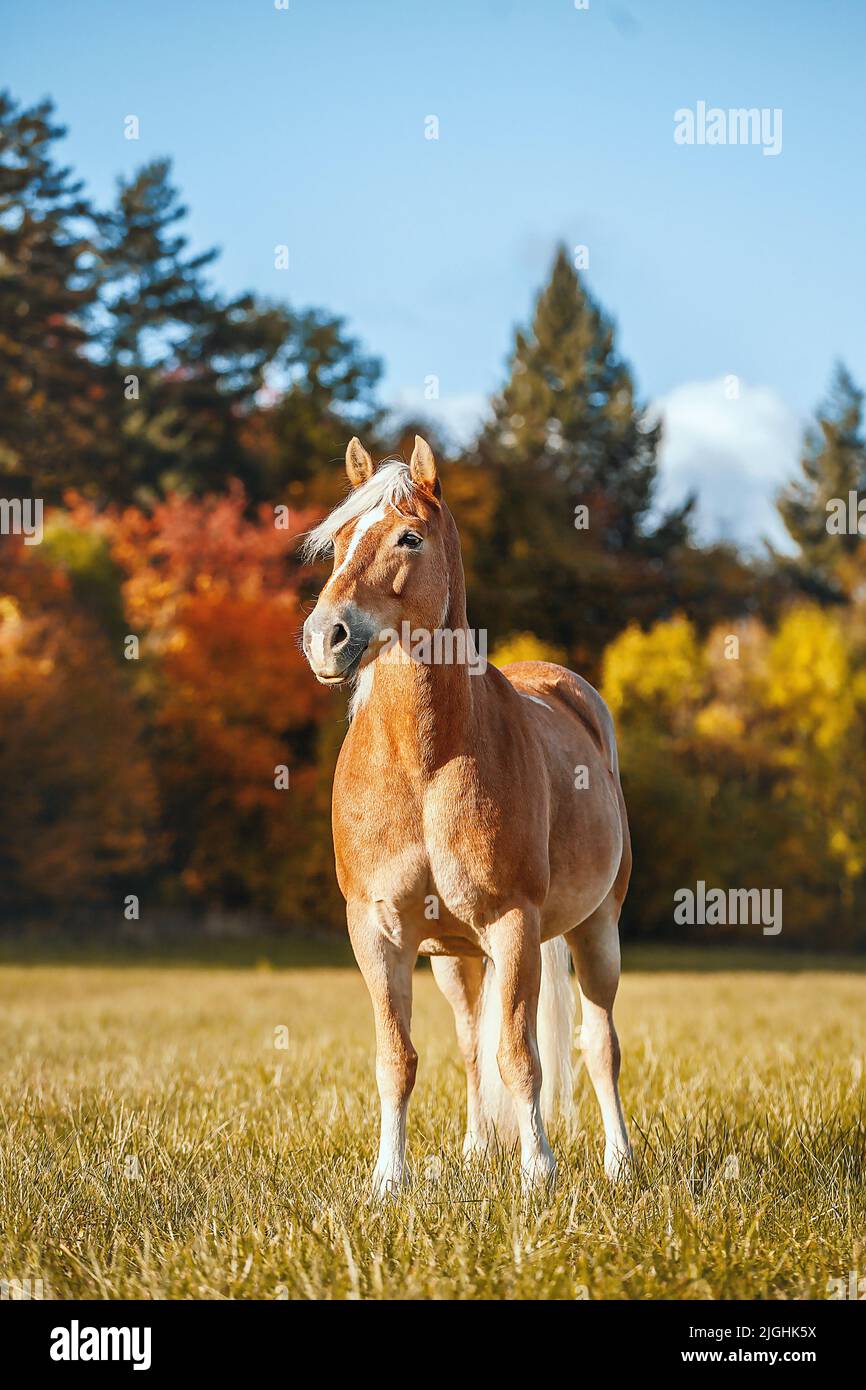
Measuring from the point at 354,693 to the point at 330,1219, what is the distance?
1.77 m

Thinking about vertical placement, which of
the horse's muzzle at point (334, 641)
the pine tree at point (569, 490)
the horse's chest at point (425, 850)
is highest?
the pine tree at point (569, 490)

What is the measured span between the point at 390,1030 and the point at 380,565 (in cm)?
162

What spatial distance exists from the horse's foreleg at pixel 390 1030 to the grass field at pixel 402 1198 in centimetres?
18

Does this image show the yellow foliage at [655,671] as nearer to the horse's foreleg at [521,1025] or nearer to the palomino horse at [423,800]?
the palomino horse at [423,800]

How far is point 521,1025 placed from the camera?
454 centimetres

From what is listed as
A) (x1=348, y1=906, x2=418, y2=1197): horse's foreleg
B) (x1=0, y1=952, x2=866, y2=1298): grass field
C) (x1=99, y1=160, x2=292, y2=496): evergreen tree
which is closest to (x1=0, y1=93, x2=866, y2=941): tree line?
(x1=99, y1=160, x2=292, y2=496): evergreen tree

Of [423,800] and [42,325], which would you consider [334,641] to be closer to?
[423,800]

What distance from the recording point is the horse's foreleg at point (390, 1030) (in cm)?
461

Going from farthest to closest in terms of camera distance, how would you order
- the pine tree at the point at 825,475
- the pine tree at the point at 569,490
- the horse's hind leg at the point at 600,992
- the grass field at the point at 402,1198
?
the pine tree at the point at 825,475
the pine tree at the point at 569,490
the horse's hind leg at the point at 600,992
the grass field at the point at 402,1198

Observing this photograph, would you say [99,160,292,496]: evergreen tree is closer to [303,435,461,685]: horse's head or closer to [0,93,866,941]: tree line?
[0,93,866,941]: tree line

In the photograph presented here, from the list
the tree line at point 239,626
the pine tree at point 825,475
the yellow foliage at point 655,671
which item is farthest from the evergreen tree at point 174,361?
the pine tree at point 825,475

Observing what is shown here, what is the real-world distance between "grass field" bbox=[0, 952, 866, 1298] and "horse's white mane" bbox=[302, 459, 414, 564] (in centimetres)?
219

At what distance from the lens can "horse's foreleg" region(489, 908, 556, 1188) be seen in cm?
453
